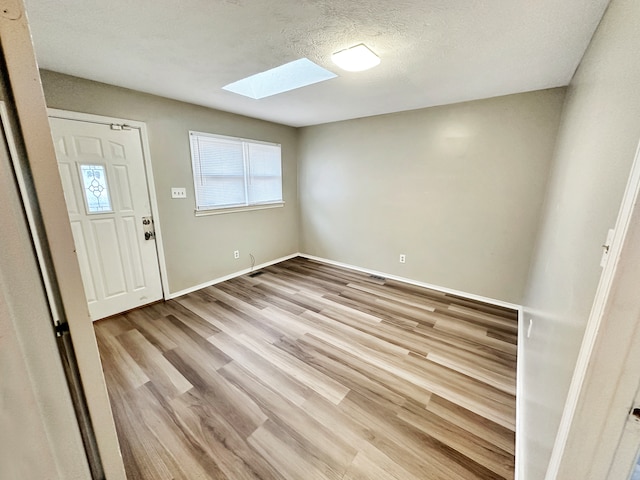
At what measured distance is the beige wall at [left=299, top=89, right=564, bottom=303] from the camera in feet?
8.59

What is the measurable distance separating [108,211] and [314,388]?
8.68ft

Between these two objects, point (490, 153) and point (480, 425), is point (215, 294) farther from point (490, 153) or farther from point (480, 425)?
point (490, 153)

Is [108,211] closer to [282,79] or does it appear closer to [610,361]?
[282,79]

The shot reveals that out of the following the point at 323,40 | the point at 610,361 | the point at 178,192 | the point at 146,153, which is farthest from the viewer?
the point at 178,192

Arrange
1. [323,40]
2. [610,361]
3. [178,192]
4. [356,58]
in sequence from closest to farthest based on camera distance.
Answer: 1. [610,361]
2. [323,40]
3. [356,58]
4. [178,192]

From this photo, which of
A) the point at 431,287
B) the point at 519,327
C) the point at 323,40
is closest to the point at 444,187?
the point at 431,287

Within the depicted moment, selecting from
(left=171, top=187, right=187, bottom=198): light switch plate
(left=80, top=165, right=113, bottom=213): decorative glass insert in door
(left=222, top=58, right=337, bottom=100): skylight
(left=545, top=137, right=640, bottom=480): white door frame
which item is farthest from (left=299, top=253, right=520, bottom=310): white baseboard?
(left=80, top=165, right=113, bottom=213): decorative glass insert in door

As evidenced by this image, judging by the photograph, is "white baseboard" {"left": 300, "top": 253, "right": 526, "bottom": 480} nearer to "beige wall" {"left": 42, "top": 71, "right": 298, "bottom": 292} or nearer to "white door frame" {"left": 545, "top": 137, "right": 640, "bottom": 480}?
"white door frame" {"left": 545, "top": 137, "right": 640, "bottom": 480}

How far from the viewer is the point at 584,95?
1.50 m

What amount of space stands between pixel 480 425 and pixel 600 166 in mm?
1554

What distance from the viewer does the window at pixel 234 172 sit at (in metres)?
3.25

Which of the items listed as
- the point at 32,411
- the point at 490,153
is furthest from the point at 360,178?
the point at 32,411

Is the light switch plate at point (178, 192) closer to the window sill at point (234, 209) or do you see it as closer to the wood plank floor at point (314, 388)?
the window sill at point (234, 209)

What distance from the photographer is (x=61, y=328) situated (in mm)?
539
